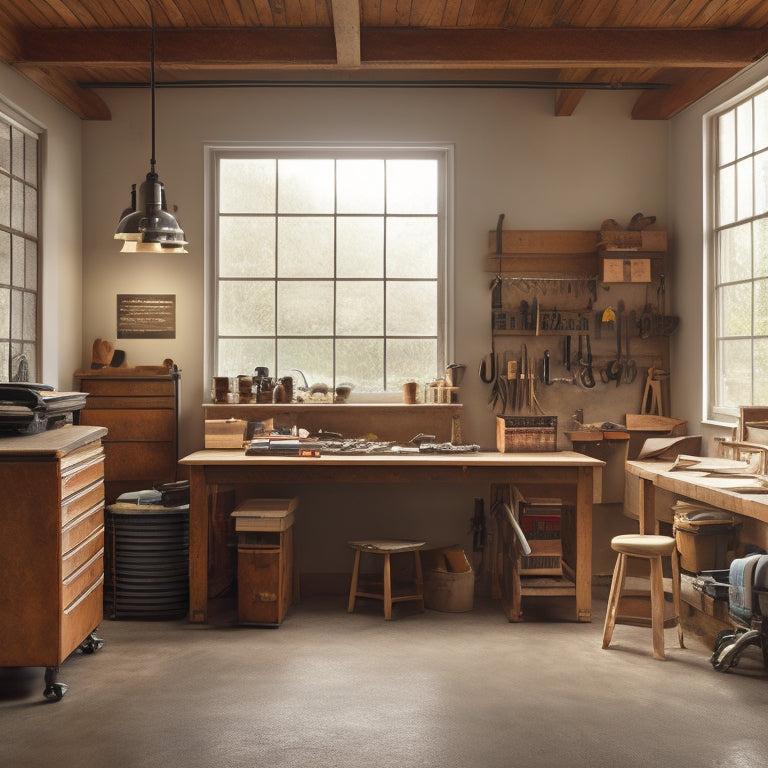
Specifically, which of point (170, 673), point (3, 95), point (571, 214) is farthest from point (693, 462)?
point (3, 95)

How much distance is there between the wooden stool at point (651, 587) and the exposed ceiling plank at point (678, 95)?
115 inches

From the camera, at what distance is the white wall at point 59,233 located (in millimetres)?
5430

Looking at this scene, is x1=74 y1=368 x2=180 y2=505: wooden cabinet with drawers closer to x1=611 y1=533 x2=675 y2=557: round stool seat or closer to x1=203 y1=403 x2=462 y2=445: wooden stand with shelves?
x1=203 y1=403 x2=462 y2=445: wooden stand with shelves

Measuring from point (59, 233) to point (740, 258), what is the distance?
4493 millimetres

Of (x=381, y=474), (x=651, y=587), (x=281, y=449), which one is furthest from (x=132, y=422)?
(x=651, y=587)

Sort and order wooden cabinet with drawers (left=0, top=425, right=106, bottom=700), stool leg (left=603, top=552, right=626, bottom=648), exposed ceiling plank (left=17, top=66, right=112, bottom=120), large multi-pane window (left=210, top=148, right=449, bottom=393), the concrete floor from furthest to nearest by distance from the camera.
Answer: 1. large multi-pane window (left=210, top=148, right=449, bottom=393)
2. exposed ceiling plank (left=17, top=66, right=112, bottom=120)
3. stool leg (left=603, top=552, right=626, bottom=648)
4. wooden cabinet with drawers (left=0, top=425, right=106, bottom=700)
5. the concrete floor

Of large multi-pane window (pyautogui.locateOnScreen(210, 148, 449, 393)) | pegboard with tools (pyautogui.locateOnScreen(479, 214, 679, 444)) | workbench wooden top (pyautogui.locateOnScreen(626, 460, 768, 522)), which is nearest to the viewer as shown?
workbench wooden top (pyautogui.locateOnScreen(626, 460, 768, 522))

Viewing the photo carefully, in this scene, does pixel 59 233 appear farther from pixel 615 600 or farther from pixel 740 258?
pixel 740 258

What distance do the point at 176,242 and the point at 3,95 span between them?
1321 millimetres

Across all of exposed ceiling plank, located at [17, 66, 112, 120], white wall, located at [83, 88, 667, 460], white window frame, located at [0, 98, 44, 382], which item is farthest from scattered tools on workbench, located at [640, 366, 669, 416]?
exposed ceiling plank, located at [17, 66, 112, 120]

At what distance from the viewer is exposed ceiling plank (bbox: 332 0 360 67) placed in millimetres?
4375

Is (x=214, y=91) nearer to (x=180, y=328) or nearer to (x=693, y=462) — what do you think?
(x=180, y=328)

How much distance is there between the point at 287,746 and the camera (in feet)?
10.7

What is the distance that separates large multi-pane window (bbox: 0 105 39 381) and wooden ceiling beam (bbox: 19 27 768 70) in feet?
1.90
